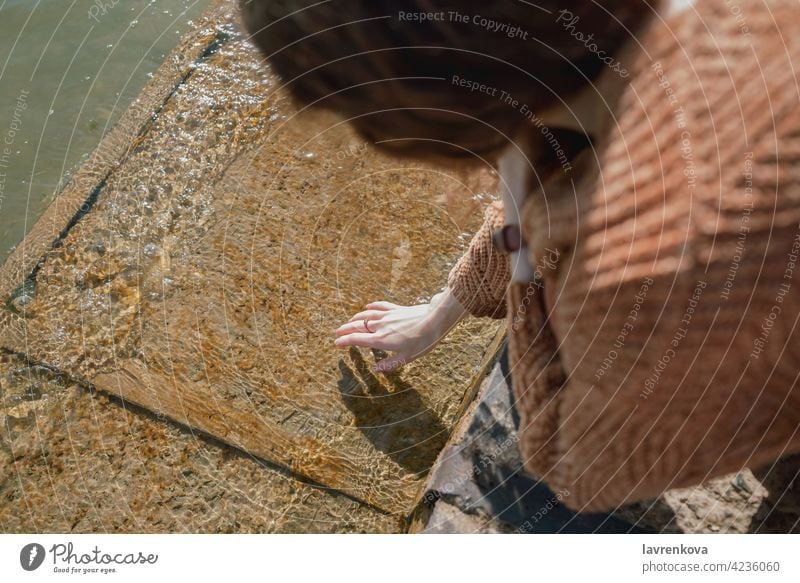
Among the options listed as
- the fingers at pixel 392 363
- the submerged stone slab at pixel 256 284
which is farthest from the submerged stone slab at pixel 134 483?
the fingers at pixel 392 363

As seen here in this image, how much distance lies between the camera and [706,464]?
656mm

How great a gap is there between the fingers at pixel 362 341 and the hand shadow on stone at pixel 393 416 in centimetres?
4

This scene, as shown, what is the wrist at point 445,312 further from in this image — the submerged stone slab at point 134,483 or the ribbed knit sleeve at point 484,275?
the submerged stone slab at point 134,483

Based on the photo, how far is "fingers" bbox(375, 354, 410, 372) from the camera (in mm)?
993

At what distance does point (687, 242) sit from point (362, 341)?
57 centimetres

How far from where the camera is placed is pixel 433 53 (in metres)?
0.48

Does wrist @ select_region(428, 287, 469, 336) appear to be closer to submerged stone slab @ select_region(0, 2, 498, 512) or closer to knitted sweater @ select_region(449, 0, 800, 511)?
submerged stone slab @ select_region(0, 2, 498, 512)

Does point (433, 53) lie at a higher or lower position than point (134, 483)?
higher

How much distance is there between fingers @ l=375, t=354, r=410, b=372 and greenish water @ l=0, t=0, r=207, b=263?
605 millimetres

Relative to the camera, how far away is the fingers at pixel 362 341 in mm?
989

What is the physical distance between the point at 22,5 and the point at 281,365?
105 cm

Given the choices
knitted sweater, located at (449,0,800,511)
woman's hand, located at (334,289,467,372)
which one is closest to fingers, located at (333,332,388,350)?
woman's hand, located at (334,289,467,372)
